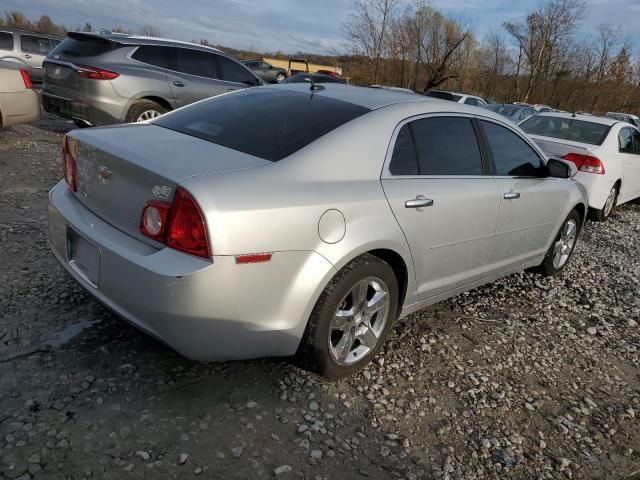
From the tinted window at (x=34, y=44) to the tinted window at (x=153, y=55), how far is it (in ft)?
34.2

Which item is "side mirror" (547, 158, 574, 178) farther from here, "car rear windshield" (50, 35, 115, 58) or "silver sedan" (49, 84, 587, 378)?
Result: "car rear windshield" (50, 35, 115, 58)

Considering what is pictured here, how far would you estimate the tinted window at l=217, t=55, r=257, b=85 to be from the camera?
9023 millimetres

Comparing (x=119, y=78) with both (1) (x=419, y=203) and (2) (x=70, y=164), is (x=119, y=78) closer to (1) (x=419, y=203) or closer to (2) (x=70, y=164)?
(2) (x=70, y=164)

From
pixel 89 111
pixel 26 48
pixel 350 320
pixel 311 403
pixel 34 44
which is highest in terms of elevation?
pixel 34 44

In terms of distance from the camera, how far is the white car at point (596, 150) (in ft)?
23.4

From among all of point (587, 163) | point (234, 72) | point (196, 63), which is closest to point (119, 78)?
point (196, 63)

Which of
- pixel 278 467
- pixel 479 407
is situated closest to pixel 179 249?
pixel 278 467

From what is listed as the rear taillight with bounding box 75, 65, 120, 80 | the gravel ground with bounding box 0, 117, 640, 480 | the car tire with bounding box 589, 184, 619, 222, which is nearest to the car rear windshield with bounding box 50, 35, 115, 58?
the rear taillight with bounding box 75, 65, 120, 80

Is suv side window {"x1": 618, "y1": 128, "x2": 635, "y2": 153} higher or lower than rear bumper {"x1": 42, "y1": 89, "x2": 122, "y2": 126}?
higher

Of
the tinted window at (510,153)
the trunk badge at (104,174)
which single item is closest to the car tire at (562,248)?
the tinted window at (510,153)

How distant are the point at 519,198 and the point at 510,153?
0.36m

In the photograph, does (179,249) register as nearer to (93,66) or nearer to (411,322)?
(411,322)

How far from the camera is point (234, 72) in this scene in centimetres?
921

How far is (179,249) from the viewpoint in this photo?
2.22 m
